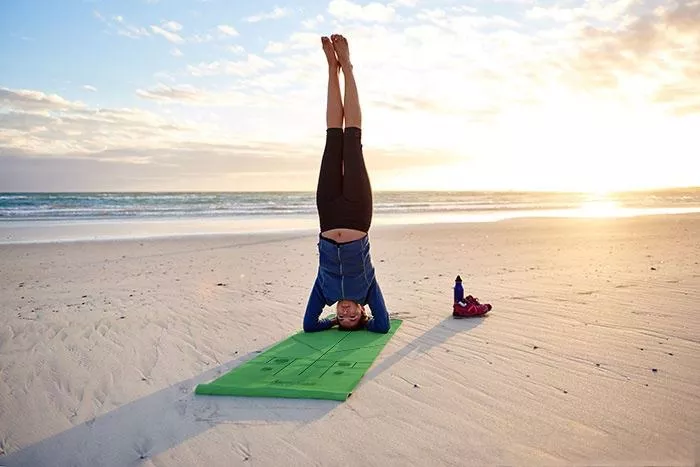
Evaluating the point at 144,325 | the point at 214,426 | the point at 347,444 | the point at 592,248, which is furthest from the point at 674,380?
the point at 592,248

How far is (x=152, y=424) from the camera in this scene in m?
3.71

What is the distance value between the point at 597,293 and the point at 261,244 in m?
9.45

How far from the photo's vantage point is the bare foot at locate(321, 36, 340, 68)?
606 centimetres

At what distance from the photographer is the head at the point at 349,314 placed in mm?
5879

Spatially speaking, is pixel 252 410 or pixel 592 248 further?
pixel 592 248

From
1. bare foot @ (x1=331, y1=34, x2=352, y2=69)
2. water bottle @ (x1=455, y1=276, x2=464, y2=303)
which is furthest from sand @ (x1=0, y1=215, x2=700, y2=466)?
bare foot @ (x1=331, y1=34, x2=352, y2=69)

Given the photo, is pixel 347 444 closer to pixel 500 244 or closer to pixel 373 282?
pixel 373 282

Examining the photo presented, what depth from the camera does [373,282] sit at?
229 inches

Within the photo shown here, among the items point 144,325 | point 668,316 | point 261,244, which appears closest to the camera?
point 668,316

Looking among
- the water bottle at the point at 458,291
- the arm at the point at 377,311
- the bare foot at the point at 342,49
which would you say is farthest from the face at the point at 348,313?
the bare foot at the point at 342,49

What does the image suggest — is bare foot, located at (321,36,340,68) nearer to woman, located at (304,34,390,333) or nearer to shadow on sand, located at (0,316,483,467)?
woman, located at (304,34,390,333)

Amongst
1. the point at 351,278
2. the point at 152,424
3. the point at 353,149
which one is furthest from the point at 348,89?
the point at 152,424

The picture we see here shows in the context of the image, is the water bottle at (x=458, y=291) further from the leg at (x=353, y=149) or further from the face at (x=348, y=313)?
the leg at (x=353, y=149)

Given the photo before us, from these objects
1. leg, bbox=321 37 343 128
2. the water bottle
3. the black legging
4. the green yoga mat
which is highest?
leg, bbox=321 37 343 128
